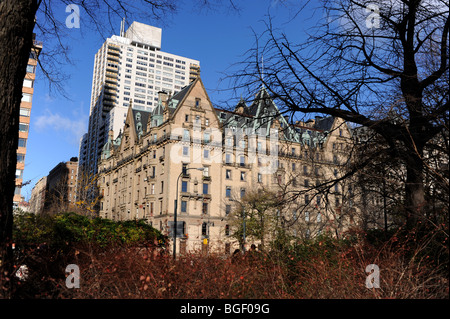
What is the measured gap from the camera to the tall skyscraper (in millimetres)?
151625

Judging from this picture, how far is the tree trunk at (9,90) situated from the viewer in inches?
242

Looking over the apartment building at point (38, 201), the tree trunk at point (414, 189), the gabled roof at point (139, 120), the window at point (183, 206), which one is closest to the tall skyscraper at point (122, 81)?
the apartment building at point (38, 201)

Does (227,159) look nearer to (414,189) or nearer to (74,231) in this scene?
(74,231)

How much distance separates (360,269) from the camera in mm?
7051

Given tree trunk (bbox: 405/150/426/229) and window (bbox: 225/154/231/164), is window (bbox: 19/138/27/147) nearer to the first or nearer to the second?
window (bbox: 225/154/231/164)

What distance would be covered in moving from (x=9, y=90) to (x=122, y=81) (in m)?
162

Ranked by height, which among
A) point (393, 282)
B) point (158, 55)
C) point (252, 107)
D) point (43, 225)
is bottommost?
point (393, 282)

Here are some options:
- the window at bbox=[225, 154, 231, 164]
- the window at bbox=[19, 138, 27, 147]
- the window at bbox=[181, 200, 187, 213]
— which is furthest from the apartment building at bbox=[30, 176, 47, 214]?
the window at bbox=[225, 154, 231, 164]

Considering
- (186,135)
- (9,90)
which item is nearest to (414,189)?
(9,90)

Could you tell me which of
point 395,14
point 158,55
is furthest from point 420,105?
point 158,55

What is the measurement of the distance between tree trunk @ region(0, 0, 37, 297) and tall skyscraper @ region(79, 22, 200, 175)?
138 meters

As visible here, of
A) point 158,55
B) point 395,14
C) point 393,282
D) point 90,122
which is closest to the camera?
point 393,282
